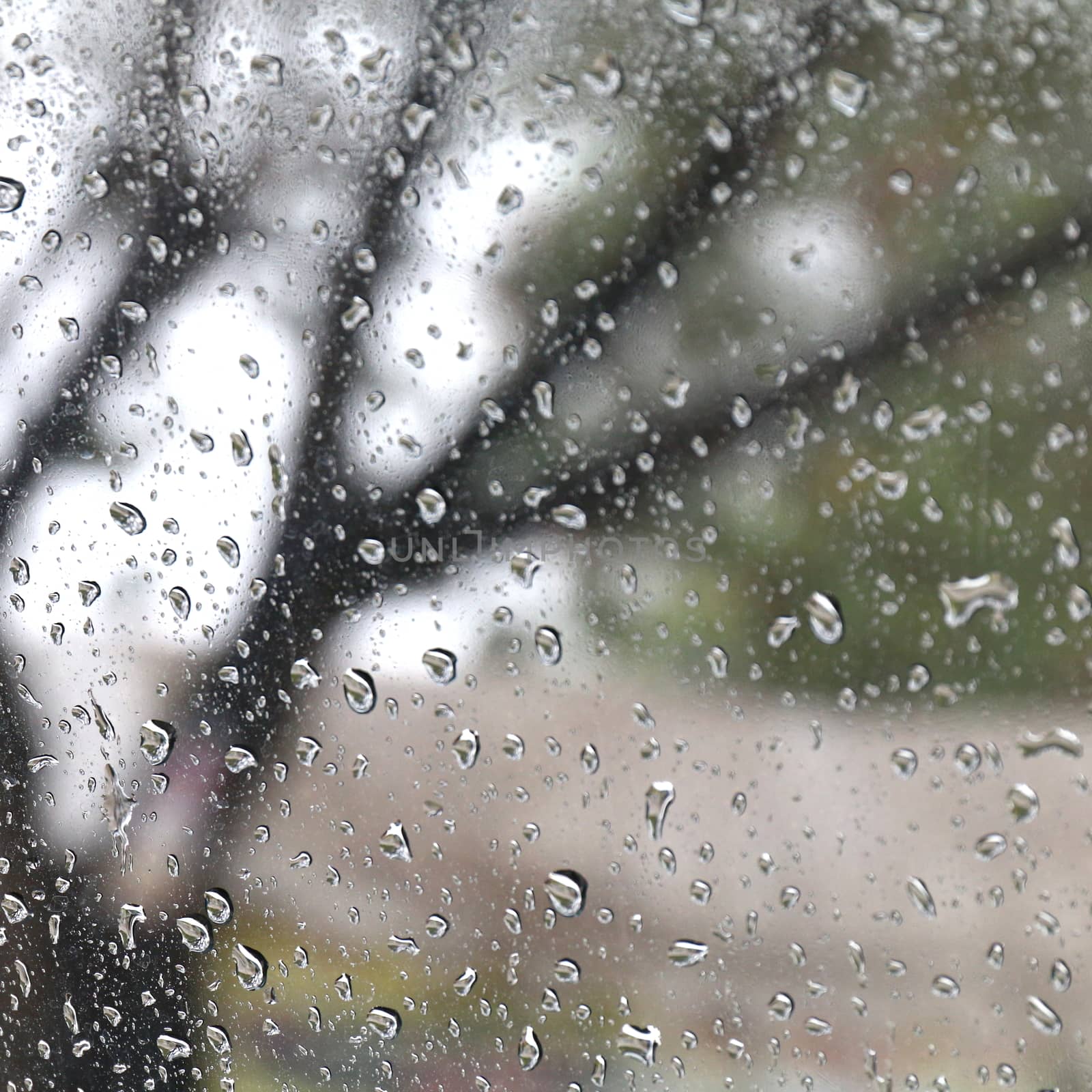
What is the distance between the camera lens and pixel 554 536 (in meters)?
0.50

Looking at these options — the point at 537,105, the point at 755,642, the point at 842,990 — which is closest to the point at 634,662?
the point at 755,642

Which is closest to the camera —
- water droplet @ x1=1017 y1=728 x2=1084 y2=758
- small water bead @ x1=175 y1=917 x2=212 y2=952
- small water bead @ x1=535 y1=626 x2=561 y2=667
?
water droplet @ x1=1017 y1=728 x2=1084 y2=758

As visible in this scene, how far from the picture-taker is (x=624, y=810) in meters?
0.48

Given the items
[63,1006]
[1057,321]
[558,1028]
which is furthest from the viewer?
[63,1006]

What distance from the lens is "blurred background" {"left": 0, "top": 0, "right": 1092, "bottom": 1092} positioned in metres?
0.41

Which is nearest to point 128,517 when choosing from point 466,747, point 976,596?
point 466,747

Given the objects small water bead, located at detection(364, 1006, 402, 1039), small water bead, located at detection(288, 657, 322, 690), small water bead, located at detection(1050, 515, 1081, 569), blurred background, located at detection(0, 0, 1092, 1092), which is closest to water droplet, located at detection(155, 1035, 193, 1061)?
blurred background, located at detection(0, 0, 1092, 1092)

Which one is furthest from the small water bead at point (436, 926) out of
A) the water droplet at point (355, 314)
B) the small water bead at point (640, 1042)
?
the water droplet at point (355, 314)

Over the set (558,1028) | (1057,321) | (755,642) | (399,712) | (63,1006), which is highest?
(1057,321)

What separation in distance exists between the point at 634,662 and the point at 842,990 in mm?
176

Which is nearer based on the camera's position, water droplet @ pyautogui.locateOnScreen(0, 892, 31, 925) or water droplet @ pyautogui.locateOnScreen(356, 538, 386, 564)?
water droplet @ pyautogui.locateOnScreen(356, 538, 386, 564)

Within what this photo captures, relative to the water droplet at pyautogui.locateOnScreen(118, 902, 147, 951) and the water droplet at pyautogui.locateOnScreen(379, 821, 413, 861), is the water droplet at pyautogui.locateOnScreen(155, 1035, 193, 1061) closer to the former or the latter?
the water droplet at pyautogui.locateOnScreen(118, 902, 147, 951)

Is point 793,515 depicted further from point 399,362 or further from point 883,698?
point 399,362

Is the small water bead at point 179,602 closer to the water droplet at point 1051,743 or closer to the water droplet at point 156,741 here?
the water droplet at point 156,741
